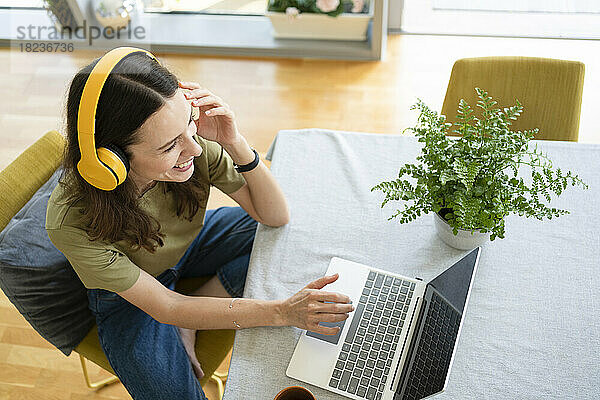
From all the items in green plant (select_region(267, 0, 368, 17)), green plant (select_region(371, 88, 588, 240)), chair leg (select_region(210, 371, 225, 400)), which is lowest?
chair leg (select_region(210, 371, 225, 400))

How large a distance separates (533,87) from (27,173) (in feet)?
4.38

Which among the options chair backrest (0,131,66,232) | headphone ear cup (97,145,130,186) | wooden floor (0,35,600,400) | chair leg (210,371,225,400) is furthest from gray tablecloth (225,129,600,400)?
wooden floor (0,35,600,400)

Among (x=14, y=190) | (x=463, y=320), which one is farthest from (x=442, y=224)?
(x=14, y=190)

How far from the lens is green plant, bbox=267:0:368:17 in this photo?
292 cm

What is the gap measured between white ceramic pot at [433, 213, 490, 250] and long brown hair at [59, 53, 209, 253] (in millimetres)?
632

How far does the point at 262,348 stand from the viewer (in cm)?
119

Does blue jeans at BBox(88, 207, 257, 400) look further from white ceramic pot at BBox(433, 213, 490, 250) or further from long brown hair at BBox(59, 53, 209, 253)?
white ceramic pot at BBox(433, 213, 490, 250)

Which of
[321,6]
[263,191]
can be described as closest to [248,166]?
[263,191]

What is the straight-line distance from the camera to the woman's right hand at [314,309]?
46.3 inches

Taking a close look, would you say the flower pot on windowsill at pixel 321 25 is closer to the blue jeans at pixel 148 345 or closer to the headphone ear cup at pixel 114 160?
the blue jeans at pixel 148 345

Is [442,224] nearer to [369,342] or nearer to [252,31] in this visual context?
[369,342]

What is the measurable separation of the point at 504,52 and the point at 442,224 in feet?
6.52

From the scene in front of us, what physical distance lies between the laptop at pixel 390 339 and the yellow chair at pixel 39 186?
1.25 ft

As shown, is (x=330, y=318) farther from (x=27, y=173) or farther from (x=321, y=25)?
(x=321, y=25)
